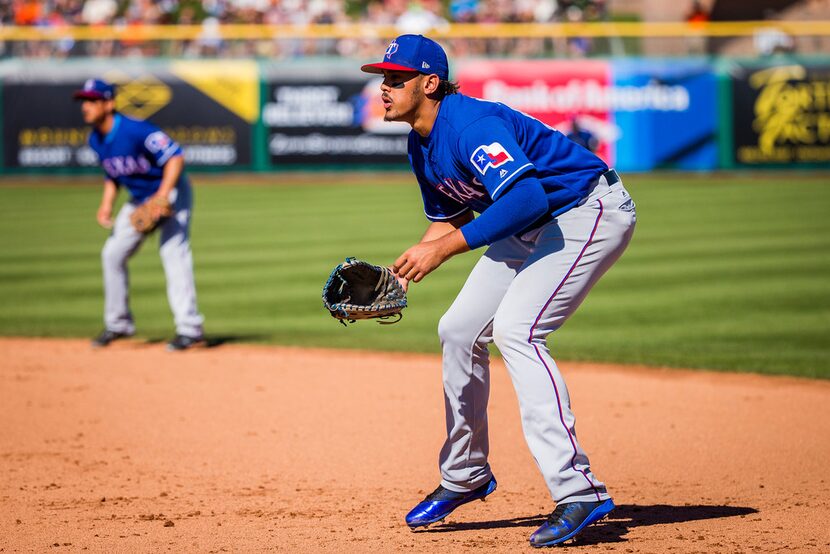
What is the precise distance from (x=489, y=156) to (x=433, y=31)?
20.6 m

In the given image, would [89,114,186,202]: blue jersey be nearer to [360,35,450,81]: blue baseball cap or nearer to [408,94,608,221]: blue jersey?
[408,94,608,221]: blue jersey

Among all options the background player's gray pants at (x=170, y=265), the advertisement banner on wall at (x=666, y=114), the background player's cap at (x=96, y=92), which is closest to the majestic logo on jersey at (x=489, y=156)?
the background player's gray pants at (x=170, y=265)

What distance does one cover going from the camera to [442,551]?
13.8 feet

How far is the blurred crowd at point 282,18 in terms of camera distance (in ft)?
75.7

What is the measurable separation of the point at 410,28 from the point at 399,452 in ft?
64.8

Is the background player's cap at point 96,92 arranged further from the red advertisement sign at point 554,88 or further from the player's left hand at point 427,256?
the red advertisement sign at point 554,88

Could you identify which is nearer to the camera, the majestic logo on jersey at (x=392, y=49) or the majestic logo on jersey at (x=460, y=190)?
the majestic logo on jersey at (x=392, y=49)

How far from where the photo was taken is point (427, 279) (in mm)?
12195

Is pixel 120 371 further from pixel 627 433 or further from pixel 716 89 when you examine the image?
pixel 716 89

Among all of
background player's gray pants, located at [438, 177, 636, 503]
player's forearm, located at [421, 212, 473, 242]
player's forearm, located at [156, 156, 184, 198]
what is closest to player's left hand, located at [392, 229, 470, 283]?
background player's gray pants, located at [438, 177, 636, 503]

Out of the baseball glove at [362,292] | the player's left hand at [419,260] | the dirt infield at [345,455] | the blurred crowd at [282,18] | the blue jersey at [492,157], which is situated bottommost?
the dirt infield at [345,455]

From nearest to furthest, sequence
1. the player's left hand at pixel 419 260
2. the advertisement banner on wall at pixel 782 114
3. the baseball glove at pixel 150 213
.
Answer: the player's left hand at pixel 419 260
the baseball glove at pixel 150 213
the advertisement banner on wall at pixel 782 114

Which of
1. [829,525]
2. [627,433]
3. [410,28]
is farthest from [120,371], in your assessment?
[410,28]

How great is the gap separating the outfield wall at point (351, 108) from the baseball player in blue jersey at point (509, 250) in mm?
18156
